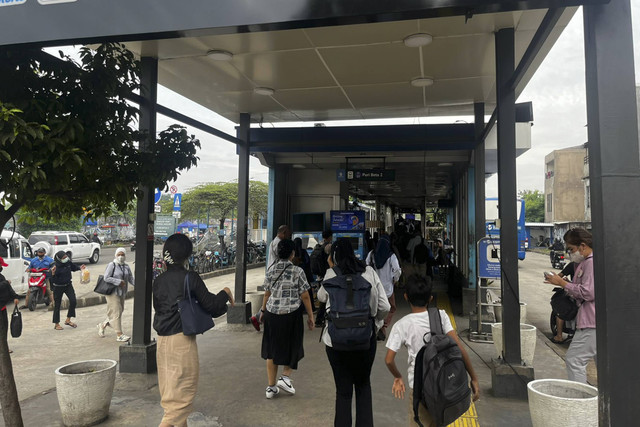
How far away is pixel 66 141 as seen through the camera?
2564 mm

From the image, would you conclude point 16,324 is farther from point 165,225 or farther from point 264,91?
point 165,225

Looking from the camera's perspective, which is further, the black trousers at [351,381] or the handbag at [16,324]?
the handbag at [16,324]

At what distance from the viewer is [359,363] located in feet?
10.6

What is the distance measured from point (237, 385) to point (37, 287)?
816 cm

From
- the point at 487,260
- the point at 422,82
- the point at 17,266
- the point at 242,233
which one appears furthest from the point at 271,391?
the point at 17,266

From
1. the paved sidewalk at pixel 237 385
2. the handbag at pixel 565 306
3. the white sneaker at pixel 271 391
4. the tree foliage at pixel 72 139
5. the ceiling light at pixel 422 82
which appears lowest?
the paved sidewalk at pixel 237 385

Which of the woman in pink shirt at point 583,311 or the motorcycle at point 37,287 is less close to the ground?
the woman in pink shirt at point 583,311

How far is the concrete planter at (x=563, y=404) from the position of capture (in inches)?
124

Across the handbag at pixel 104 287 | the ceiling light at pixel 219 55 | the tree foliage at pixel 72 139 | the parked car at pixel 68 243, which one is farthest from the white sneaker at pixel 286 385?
the parked car at pixel 68 243

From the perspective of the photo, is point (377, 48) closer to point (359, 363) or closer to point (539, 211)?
point (359, 363)

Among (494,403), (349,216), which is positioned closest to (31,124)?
(494,403)

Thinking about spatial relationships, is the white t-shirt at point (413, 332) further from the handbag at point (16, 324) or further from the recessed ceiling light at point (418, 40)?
the recessed ceiling light at point (418, 40)

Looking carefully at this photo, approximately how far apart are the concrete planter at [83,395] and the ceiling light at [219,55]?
383 cm

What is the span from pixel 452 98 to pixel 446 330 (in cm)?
569
